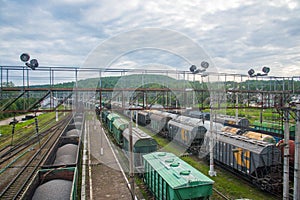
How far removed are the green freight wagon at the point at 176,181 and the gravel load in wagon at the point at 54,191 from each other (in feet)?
14.0

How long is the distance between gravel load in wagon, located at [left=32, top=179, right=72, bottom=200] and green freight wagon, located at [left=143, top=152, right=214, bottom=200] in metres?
4.28

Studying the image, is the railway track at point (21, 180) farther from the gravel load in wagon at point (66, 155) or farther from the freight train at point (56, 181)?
the gravel load in wagon at point (66, 155)

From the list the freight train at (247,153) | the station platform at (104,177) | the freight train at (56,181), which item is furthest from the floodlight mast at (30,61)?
the freight train at (247,153)

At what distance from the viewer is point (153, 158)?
521 inches

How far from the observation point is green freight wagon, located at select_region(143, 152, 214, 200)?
9.42 metres

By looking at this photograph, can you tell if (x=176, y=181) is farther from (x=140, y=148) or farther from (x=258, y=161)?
(x=140, y=148)

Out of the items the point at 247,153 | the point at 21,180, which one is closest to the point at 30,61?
the point at 21,180

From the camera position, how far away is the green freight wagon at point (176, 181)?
30.9ft

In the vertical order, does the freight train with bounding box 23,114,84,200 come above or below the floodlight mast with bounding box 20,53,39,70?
below

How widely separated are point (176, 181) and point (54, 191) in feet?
17.3

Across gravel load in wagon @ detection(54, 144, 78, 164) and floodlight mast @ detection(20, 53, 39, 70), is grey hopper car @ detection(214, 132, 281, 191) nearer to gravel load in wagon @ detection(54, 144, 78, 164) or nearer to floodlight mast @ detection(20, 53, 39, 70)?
gravel load in wagon @ detection(54, 144, 78, 164)

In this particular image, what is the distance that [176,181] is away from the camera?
9703mm

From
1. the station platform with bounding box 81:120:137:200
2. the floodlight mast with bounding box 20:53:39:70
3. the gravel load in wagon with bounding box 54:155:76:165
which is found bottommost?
the station platform with bounding box 81:120:137:200

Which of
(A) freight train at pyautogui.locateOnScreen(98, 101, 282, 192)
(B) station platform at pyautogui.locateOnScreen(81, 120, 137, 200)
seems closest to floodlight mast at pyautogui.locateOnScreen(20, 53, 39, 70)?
(B) station platform at pyautogui.locateOnScreen(81, 120, 137, 200)
